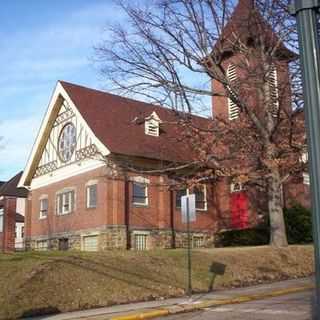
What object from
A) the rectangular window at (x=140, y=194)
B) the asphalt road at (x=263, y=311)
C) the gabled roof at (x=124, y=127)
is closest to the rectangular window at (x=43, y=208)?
the gabled roof at (x=124, y=127)

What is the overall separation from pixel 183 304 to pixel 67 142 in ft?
71.5

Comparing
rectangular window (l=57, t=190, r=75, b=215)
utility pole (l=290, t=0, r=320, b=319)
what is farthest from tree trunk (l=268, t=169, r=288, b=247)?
utility pole (l=290, t=0, r=320, b=319)

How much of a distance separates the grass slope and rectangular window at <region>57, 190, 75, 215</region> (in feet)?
45.0

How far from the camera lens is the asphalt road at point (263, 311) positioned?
11.9 metres

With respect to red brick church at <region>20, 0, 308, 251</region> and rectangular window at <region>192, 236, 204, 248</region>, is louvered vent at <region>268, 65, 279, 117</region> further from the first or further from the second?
rectangular window at <region>192, 236, 204, 248</region>

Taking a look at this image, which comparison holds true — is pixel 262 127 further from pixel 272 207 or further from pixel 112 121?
pixel 112 121

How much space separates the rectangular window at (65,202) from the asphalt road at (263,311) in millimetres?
20555

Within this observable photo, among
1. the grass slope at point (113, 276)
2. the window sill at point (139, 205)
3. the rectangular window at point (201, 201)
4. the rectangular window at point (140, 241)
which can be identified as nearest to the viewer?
the grass slope at point (113, 276)

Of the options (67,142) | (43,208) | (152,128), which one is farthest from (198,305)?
(43,208)

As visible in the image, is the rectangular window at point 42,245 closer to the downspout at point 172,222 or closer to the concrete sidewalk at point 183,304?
the downspout at point 172,222

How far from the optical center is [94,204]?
3161 cm

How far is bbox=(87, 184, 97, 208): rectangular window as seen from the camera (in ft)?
104

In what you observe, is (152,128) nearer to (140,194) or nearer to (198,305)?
(140,194)

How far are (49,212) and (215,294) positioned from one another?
2177 cm
